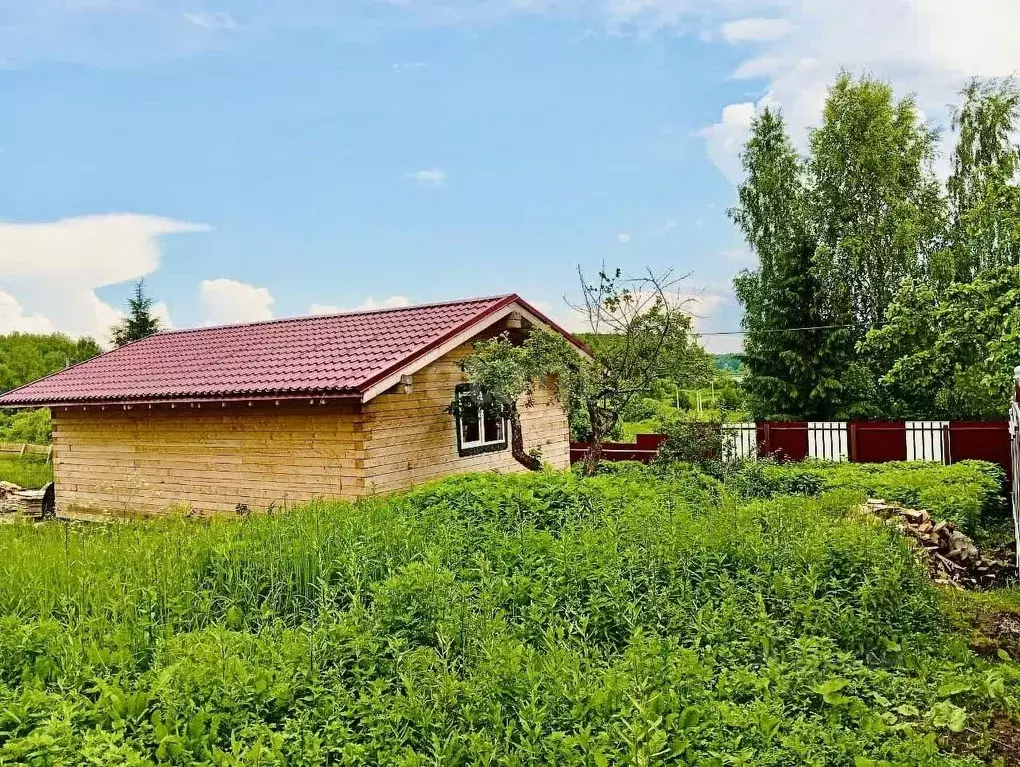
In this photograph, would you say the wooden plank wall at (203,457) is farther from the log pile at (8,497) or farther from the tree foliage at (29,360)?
the tree foliage at (29,360)

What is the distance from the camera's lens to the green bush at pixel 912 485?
1066 cm

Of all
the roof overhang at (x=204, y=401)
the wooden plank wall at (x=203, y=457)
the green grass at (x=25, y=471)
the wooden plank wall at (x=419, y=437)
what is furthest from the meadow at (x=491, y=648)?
the green grass at (x=25, y=471)

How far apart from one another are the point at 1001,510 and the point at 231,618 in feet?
41.5

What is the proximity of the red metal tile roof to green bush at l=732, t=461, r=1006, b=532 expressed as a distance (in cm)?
517

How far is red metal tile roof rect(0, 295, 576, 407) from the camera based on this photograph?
1123 centimetres

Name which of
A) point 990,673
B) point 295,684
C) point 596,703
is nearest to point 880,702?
point 990,673

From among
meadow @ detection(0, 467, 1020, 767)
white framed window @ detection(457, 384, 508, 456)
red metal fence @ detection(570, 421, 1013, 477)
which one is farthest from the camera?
red metal fence @ detection(570, 421, 1013, 477)

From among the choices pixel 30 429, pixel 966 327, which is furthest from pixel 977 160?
pixel 30 429

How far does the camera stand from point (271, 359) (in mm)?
13188

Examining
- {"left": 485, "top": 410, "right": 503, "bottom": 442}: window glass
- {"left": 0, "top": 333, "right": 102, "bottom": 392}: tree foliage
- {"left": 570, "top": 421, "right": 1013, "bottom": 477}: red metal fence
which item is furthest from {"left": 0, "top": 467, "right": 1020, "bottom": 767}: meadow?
{"left": 0, "top": 333, "right": 102, "bottom": 392}: tree foliage

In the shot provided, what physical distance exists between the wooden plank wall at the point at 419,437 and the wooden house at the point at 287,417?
0.02m

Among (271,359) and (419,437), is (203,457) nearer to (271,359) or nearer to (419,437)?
(271,359)

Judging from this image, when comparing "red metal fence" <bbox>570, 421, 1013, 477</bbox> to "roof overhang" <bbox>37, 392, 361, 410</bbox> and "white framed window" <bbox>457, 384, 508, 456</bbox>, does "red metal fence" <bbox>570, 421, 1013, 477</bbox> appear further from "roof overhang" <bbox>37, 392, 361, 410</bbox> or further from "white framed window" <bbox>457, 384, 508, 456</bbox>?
"roof overhang" <bbox>37, 392, 361, 410</bbox>

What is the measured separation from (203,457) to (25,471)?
471 inches
